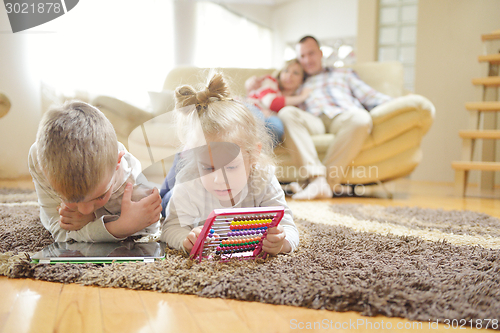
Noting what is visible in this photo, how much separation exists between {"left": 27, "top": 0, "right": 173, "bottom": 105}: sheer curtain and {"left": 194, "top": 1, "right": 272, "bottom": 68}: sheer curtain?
103 cm

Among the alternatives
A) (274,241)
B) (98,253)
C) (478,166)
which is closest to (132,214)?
(98,253)

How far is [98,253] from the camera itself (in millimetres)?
780

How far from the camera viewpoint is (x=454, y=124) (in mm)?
→ 2949

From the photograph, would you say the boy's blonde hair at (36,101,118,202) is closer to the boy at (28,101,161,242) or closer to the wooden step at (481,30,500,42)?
the boy at (28,101,161,242)

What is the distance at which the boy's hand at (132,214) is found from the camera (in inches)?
33.1

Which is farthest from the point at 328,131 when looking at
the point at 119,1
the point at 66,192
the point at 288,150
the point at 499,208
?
the point at 66,192

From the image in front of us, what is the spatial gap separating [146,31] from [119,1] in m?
0.67

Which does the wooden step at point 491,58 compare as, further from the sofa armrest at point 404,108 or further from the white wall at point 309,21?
the white wall at point 309,21

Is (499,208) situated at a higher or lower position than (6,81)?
lower

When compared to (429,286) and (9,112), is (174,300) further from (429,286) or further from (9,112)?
(9,112)

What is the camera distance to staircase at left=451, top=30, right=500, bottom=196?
2.17 metres

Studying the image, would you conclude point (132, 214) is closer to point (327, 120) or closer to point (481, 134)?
point (327, 120)

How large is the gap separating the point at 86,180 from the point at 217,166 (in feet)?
0.86

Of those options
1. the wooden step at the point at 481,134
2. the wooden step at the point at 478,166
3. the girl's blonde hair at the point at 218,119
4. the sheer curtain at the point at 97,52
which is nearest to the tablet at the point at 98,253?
the girl's blonde hair at the point at 218,119
